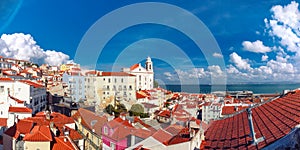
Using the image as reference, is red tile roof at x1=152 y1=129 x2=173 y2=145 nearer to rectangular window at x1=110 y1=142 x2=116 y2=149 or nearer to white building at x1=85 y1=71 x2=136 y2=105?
rectangular window at x1=110 y1=142 x2=116 y2=149

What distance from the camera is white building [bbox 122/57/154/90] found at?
55281mm

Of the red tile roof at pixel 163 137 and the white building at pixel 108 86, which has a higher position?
the white building at pixel 108 86

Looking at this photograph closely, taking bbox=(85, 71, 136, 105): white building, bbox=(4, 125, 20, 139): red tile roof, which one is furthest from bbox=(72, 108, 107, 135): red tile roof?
bbox=(85, 71, 136, 105): white building

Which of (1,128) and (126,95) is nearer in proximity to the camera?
(1,128)

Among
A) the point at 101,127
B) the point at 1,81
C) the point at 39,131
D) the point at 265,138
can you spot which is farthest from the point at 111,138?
the point at 1,81

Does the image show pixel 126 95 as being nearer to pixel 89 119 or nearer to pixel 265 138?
pixel 89 119

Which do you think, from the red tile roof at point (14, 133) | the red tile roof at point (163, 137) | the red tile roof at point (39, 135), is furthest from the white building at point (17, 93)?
the red tile roof at point (163, 137)

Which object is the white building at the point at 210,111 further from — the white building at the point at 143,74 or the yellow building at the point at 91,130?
the white building at the point at 143,74

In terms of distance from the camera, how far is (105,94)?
41094mm

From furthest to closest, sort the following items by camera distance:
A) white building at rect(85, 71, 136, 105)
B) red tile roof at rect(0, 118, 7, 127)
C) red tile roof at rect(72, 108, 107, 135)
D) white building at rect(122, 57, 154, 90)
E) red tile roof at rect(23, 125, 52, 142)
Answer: white building at rect(122, 57, 154, 90) → white building at rect(85, 71, 136, 105) → red tile roof at rect(0, 118, 7, 127) → red tile roof at rect(72, 108, 107, 135) → red tile roof at rect(23, 125, 52, 142)

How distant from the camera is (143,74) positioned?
2221 inches

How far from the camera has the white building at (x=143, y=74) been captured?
55281 mm

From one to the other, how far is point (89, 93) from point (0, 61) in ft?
83.4

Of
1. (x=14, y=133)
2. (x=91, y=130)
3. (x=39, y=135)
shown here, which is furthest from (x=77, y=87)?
(x=39, y=135)
